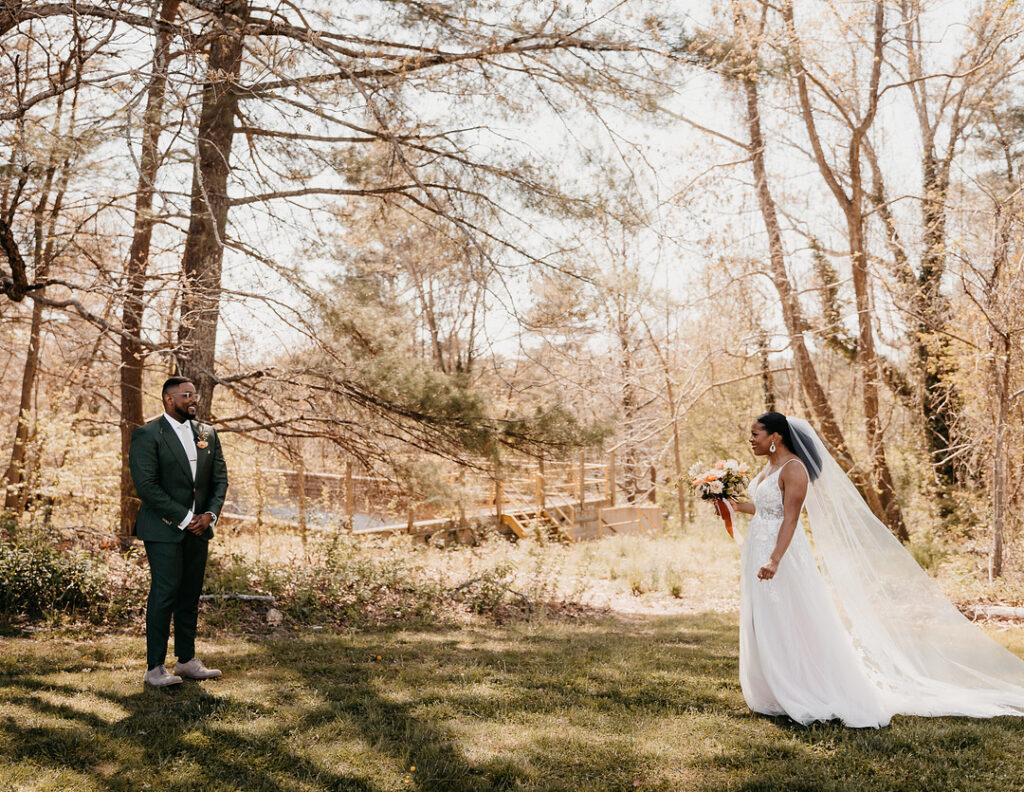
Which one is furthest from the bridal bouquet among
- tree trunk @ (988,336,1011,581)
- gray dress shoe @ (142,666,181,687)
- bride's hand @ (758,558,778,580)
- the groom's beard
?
tree trunk @ (988,336,1011,581)

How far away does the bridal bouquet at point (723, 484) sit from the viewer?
4.78 m

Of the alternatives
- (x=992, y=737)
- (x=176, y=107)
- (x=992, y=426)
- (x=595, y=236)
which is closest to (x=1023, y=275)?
(x=992, y=426)

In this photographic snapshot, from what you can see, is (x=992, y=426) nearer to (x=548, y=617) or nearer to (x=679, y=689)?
(x=548, y=617)

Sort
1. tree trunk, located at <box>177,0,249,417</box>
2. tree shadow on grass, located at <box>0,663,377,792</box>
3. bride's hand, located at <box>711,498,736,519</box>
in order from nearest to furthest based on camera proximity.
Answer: tree shadow on grass, located at <box>0,663,377,792</box>, bride's hand, located at <box>711,498,736,519</box>, tree trunk, located at <box>177,0,249,417</box>

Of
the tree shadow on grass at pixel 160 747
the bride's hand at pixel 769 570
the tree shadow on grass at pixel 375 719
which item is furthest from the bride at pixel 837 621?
the tree shadow on grass at pixel 160 747

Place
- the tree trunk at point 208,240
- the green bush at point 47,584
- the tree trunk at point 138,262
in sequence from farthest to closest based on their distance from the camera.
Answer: the tree trunk at point 208,240
the green bush at point 47,584
the tree trunk at point 138,262

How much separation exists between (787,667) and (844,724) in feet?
1.27

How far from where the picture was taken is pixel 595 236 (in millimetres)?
8195

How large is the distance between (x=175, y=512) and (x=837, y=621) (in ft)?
12.7

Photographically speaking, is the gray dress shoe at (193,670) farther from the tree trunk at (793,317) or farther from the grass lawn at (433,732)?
the tree trunk at (793,317)

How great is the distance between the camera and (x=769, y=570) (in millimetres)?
4234

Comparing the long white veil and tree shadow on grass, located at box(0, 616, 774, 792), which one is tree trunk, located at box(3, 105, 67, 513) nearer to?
tree shadow on grass, located at box(0, 616, 774, 792)

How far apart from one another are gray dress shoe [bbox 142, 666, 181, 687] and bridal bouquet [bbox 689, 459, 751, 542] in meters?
3.41

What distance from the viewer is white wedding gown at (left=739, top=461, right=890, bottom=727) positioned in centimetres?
407
